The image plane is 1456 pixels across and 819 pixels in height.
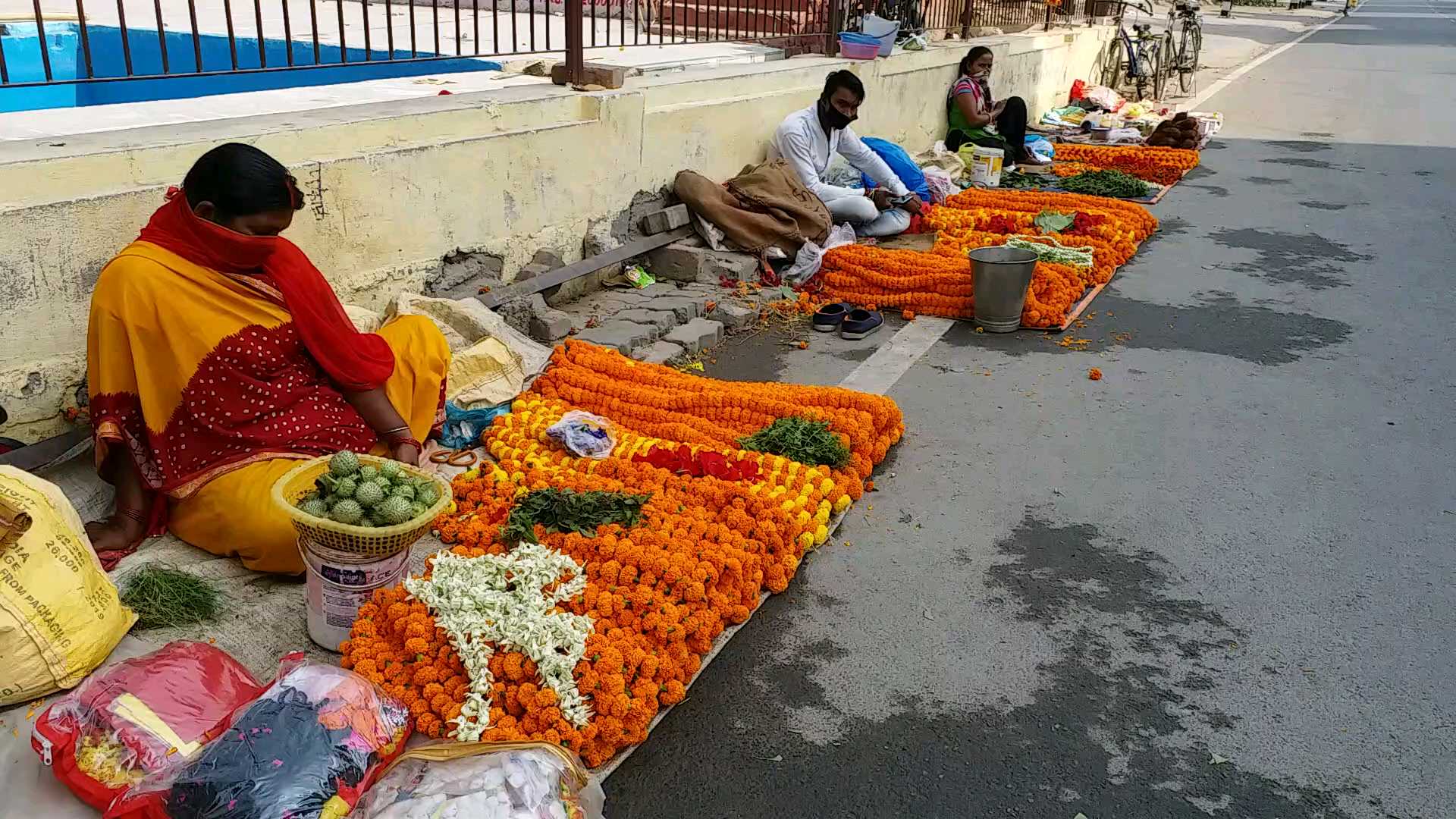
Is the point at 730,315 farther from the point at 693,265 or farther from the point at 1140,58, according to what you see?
the point at 1140,58

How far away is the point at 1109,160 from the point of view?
11375 mm

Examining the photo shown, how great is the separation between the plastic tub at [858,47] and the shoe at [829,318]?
4070mm

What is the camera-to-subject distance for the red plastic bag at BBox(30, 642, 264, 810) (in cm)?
245

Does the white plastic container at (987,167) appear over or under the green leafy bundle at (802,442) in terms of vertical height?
over

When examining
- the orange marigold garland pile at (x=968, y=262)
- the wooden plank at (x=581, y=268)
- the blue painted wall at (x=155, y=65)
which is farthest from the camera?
the blue painted wall at (x=155, y=65)

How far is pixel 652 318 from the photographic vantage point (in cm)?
591

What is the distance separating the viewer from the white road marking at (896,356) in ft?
18.1

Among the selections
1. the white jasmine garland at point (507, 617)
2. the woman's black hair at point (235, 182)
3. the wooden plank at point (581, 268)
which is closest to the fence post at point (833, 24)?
the wooden plank at point (581, 268)

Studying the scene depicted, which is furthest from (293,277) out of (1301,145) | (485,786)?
(1301,145)

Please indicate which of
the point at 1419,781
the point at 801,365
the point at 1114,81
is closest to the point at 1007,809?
the point at 1419,781

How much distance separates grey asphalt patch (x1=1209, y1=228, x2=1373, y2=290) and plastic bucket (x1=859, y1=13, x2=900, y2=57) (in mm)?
3385

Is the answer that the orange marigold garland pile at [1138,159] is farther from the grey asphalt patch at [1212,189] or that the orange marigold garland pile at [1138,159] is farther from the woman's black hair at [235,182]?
the woman's black hair at [235,182]

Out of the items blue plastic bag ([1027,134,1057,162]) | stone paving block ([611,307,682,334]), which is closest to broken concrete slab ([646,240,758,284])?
stone paving block ([611,307,682,334])

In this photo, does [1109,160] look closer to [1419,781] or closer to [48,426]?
[1419,781]
